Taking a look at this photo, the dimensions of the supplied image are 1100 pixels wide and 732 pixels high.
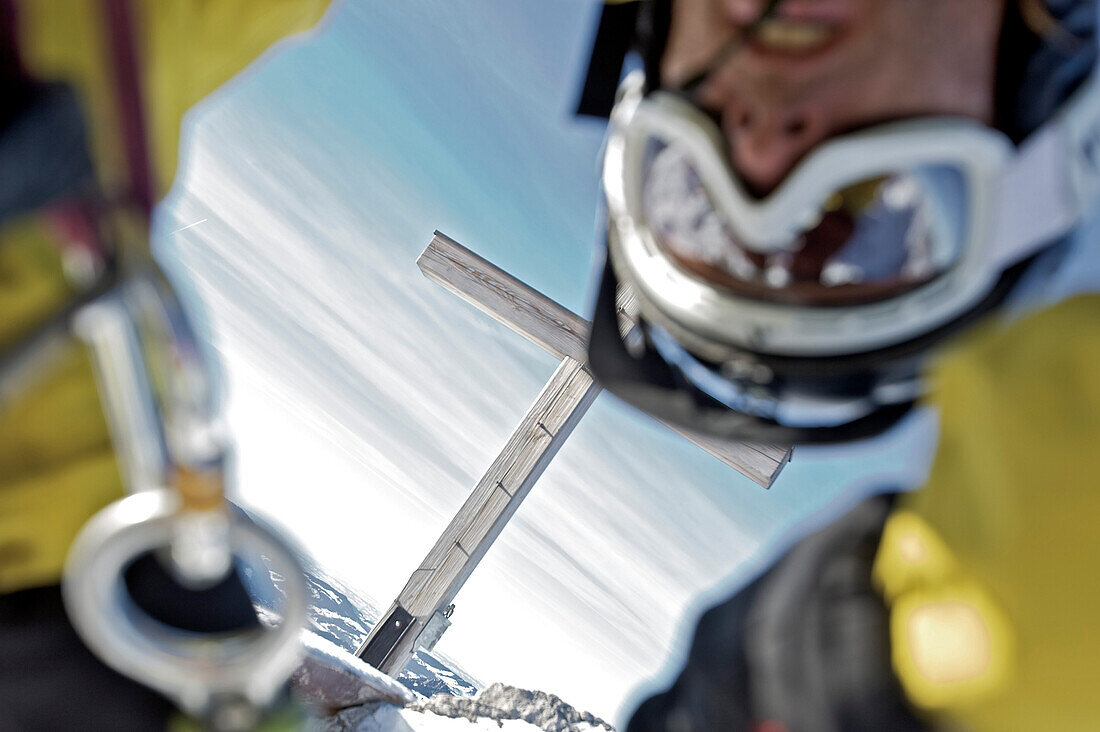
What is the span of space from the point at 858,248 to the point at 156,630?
79 cm

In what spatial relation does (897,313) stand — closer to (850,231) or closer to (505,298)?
(850,231)

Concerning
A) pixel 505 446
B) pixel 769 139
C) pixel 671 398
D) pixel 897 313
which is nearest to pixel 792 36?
pixel 769 139

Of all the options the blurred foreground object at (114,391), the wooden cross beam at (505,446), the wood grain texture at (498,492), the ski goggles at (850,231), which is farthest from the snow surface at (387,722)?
the ski goggles at (850,231)

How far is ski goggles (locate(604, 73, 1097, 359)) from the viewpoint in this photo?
2.79ft

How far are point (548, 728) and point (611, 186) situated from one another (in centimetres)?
192

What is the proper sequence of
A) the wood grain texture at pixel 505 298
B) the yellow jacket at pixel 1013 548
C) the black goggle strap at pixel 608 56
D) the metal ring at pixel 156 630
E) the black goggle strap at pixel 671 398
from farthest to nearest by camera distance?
the wood grain texture at pixel 505 298 < the black goggle strap at pixel 608 56 < the black goggle strap at pixel 671 398 < the yellow jacket at pixel 1013 548 < the metal ring at pixel 156 630

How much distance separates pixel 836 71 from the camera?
0.88 metres

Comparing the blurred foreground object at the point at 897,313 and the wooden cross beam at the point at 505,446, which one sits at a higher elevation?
the blurred foreground object at the point at 897,313

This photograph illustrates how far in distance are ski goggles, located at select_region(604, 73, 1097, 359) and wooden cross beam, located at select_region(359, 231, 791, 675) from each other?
114cm

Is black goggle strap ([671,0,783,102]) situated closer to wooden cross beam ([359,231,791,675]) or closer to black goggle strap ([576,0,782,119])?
black goggle strap ([576,0,782,119])

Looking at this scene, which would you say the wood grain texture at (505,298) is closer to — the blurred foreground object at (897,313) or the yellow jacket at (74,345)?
the blurred foreground object at (897,313)

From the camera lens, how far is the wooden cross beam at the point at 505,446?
7.28ft

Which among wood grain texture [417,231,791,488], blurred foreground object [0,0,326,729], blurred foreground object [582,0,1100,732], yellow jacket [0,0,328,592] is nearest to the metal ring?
blurred foreground object [0,0,326,729]

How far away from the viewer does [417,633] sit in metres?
2.25
